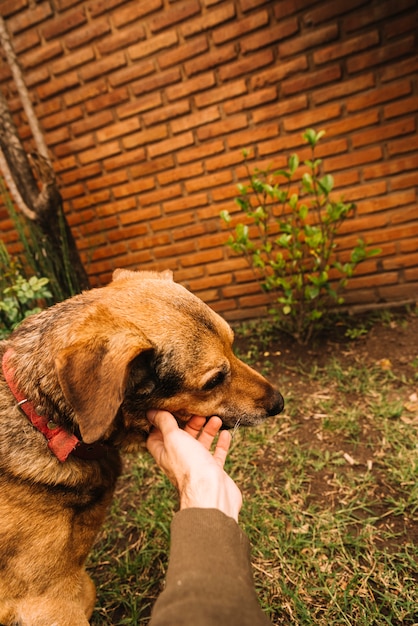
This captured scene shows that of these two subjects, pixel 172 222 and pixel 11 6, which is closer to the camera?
pixel 11 6

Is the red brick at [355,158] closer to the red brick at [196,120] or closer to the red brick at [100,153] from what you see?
the red brick at [196,120]

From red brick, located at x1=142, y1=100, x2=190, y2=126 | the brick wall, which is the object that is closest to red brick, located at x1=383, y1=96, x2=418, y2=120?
the brick wall

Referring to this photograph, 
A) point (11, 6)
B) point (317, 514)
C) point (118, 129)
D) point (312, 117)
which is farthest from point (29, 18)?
point (317, 514)

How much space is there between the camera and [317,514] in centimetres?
231

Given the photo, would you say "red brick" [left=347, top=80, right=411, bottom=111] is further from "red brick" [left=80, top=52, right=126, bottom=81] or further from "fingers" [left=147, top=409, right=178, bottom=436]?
"fingers" [left=147, top=409, right=178, bottom=436]

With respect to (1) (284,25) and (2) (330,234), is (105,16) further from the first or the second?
(2) (330,234)

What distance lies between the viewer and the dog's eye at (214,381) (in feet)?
6.50

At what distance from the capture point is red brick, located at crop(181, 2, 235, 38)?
3541 millimetres

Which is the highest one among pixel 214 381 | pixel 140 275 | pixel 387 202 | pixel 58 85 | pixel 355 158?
pixel 58 85

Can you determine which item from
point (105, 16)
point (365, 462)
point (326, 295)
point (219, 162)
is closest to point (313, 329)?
point (326, 295)

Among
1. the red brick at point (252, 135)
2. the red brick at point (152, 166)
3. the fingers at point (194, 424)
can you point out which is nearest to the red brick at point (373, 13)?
the red brick at point (252, 135)

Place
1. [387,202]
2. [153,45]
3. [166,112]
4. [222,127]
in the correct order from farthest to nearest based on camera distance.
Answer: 1. [166,112]
2. [222,127]
3. [153,45]
4. [387,202]

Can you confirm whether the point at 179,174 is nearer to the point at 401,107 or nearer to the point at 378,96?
the point at 378,96

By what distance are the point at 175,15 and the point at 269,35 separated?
97 centimetres
